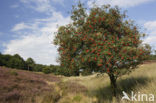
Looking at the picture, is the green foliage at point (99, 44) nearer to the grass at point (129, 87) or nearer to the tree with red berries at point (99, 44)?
the tree with red berries at point (99, 44)

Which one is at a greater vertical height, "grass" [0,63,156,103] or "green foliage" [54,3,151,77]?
"green foliage" [54,3,151,77]

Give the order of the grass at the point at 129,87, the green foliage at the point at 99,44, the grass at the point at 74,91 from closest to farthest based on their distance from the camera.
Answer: the green foliage at the point at 99,44 < the grass at the point at 129,87 < the grass at the point at 74,91

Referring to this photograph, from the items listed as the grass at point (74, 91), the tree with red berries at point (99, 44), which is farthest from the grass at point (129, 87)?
the tree with red berries at point (99, 44)

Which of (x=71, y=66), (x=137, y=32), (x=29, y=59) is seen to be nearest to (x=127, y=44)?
(x=137, y=32)

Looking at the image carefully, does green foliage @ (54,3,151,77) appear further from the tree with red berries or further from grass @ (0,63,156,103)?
grass @ (0,63,156,103)

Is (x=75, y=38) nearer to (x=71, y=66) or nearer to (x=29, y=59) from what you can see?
(x=71, y=66)

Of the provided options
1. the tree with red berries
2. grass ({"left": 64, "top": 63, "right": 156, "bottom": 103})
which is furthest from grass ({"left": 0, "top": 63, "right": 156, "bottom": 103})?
the tree with red berries

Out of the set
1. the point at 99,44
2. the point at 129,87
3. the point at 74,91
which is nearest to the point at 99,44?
the point at 99,44

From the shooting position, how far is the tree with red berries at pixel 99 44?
710 centimetres

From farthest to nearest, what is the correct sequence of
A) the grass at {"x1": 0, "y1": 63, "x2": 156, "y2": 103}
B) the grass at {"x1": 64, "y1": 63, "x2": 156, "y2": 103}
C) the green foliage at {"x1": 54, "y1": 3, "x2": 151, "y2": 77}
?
1. the grass at {"x1": 0, "y1": 63, "x2": 156, "y2": 103}
2. the grass at {"x1": 64, "y1": 63, "x2": 156, "y2": 103}
3. the green foliage at {"x1": 54, "y1": 3, "x2": 151, "y2": 77}

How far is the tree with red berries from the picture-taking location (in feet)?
23.3

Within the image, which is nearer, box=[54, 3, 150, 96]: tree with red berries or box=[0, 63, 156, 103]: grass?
box=[54, 3, 150, 96]: tree with red berries

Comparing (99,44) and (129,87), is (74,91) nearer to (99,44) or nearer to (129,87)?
(129,87)

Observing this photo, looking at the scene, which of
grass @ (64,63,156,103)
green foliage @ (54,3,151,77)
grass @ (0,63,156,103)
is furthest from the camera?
grass @ (0,63,156,103)
